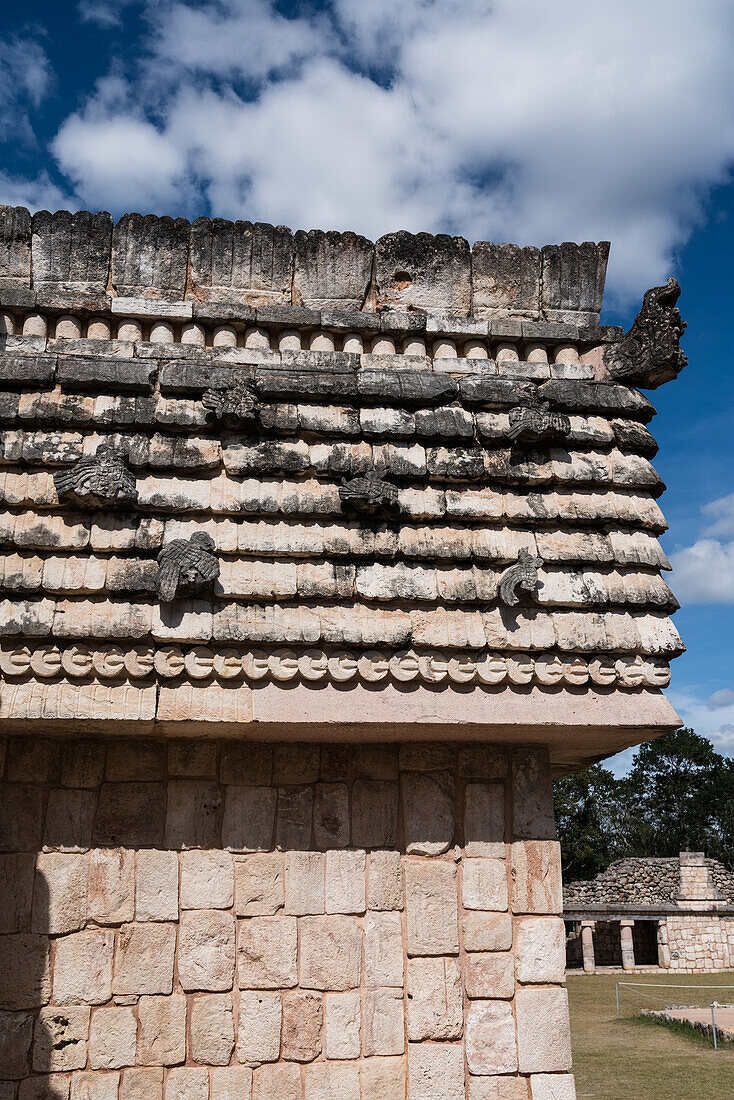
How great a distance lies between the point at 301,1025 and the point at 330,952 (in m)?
0.33

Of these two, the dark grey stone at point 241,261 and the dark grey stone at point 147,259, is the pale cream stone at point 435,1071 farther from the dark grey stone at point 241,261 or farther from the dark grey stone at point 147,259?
the dark grey stone at point 147,259

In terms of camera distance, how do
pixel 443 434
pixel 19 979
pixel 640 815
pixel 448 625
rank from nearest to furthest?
pixel 19 979, pixel 448 625, pixel 443 434, pixel 640 815

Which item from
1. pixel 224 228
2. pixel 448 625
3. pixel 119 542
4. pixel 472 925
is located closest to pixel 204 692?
pixel 119 542

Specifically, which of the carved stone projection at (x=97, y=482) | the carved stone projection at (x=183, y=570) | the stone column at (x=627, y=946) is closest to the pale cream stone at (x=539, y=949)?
the carved stone projection at (x=183, y=570)

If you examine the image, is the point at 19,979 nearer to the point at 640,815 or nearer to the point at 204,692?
the point at 204,692

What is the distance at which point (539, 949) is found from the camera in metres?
4.25

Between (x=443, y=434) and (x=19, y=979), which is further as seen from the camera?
(x=443, y=434)

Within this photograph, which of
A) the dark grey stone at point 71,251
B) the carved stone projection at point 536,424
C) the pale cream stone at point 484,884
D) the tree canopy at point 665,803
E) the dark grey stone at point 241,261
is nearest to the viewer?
the pale cream stone at point 484,884

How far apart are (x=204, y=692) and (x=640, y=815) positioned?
52850 mm

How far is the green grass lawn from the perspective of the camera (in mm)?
12102

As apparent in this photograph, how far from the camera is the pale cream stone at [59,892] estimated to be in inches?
157

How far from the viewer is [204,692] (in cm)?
396

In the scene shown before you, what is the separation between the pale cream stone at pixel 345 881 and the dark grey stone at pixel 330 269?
2.95m

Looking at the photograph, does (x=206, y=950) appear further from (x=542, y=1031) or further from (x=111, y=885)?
(x=542, y=1031)
